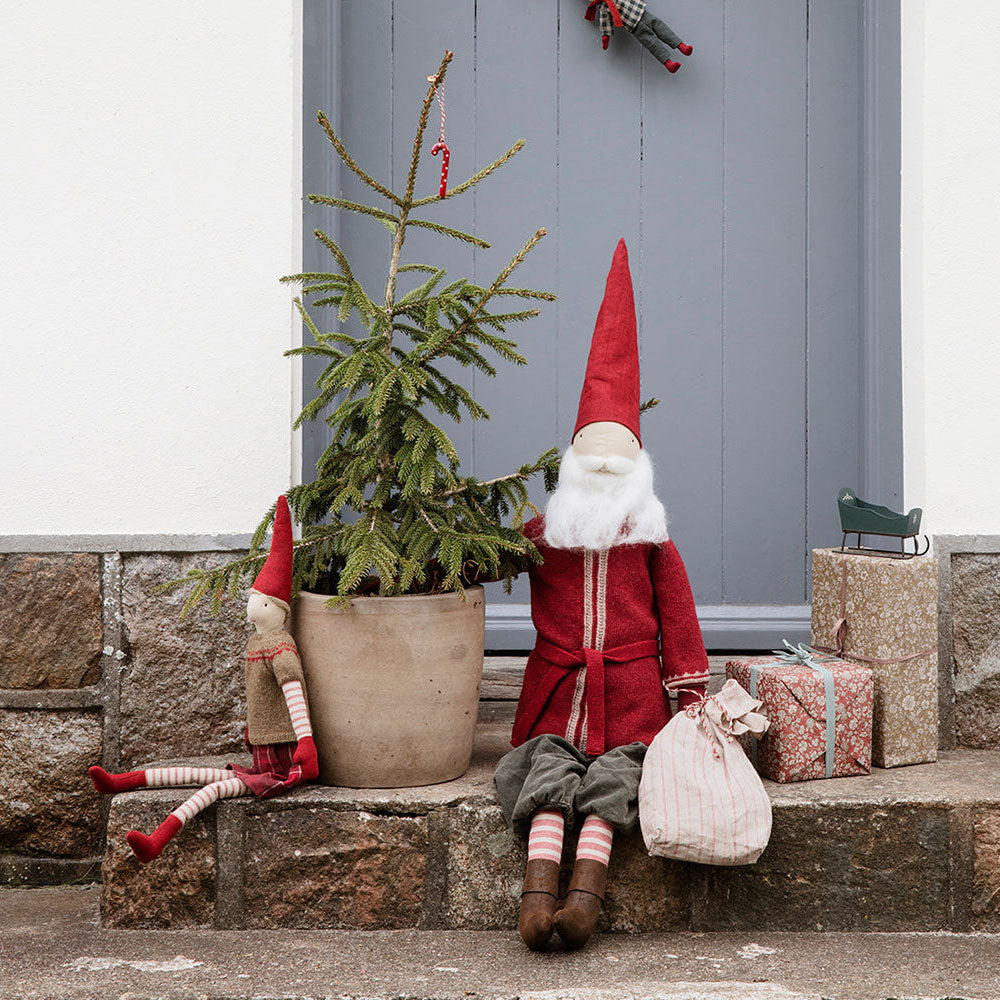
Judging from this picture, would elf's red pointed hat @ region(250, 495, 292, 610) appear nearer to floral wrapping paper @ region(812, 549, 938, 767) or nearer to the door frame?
the door frame

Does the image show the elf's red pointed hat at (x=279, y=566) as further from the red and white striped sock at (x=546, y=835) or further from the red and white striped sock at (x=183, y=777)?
the red and white striped sock at (x=546, y=835)

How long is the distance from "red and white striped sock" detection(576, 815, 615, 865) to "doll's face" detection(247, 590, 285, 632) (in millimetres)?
740

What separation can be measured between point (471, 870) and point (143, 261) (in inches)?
62.6

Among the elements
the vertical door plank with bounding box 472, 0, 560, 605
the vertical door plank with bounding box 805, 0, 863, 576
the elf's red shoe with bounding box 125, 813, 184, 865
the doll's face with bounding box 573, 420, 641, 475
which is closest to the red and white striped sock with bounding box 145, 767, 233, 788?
the elf's red shoe with bounding box 125, 813, 184, 865

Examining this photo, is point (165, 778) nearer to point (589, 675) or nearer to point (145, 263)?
point (589, 675)

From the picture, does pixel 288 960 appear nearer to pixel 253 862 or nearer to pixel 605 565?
pixel 253 862

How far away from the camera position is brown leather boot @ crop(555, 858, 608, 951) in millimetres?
1863

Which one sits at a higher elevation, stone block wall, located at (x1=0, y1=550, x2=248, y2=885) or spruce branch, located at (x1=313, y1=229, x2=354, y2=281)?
spruce branch, located at (x1=313, y1=229, x2=354, y2=281)

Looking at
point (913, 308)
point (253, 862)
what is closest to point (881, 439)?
point (913, 308)

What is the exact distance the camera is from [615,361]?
2293mm

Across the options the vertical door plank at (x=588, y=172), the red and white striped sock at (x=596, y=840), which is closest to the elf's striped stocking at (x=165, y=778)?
the red and white striped sock at (x=596, y=840)

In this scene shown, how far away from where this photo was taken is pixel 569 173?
2.95 metres

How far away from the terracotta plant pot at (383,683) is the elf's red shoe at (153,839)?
33cm

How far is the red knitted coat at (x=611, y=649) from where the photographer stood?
2242 mm
